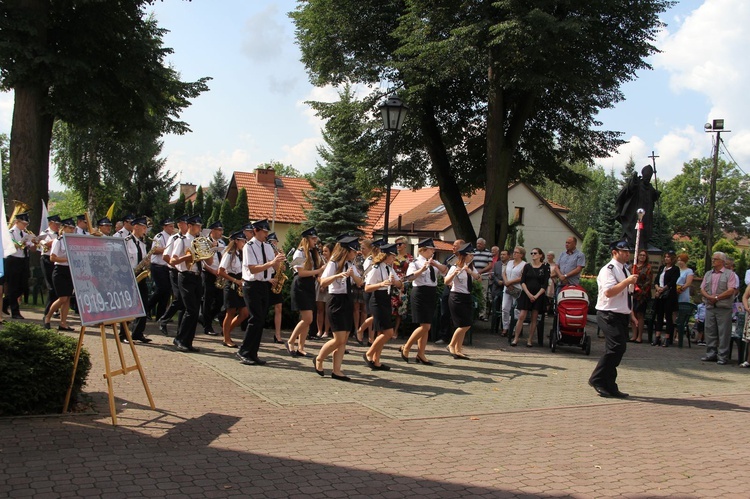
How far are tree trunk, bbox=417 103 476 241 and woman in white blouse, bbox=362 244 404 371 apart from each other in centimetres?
1533

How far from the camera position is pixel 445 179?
27.2m

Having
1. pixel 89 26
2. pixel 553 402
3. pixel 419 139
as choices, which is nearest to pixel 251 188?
pixel 419 139

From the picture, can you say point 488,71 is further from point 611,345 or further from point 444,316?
point 611,345

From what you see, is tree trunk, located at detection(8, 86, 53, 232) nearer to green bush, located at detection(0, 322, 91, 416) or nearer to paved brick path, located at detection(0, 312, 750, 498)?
paved brick path, located at detection(0, 312, 750, 498)

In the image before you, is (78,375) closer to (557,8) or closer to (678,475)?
(678,475)

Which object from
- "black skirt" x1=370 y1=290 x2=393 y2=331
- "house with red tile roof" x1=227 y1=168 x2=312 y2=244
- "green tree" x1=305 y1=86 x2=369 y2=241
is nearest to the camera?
"black skirt" x1=370 y1=290 x2=393 y2=331

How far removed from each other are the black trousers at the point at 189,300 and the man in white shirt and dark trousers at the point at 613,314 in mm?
6127

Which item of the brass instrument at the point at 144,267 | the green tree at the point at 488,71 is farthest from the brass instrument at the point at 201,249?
the green tree at the point at 488,71

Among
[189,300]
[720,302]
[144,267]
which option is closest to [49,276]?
[144,267]

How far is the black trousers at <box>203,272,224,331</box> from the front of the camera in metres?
13.1

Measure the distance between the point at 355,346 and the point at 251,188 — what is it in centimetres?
4494

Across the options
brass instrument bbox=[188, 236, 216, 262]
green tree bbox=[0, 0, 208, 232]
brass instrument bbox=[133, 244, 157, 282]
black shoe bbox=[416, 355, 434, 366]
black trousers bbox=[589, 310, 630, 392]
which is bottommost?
black shoe bbox=[416, 355, 434, 366]

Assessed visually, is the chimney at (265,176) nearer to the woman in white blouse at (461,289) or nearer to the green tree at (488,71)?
the green tree at (488,71)

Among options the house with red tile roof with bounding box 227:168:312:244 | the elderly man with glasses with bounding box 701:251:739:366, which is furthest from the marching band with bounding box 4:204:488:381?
the house with red tile roof with bounding box 227:168:312:244
